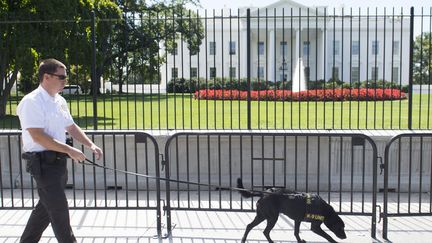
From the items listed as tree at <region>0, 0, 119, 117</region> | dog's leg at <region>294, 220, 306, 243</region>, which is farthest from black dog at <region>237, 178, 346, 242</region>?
tree at <region>0, 0, 119, 117</region>

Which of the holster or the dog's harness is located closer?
the holster

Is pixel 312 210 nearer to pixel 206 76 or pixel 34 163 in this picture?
pixel 34 163

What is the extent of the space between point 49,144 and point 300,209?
2538 millimetres

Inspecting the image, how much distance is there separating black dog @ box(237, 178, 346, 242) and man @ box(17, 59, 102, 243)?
196 cm

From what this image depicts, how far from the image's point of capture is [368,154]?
8148 millimetres

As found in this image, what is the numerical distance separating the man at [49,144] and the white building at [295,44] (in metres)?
3.62

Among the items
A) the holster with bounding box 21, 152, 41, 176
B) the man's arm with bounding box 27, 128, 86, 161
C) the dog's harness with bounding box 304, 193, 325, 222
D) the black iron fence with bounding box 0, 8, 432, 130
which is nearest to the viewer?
the man's arm with bounding box 27, 128, 86, 161

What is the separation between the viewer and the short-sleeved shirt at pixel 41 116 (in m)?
4.39

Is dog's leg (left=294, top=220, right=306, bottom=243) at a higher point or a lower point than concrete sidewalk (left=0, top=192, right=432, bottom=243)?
higher

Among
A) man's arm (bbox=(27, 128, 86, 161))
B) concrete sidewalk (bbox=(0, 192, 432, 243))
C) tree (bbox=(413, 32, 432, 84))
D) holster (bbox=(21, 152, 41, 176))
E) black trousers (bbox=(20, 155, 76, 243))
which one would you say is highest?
tree (bbox=(413, 32, 432, 84))

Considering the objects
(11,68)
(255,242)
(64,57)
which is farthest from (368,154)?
(11,68)

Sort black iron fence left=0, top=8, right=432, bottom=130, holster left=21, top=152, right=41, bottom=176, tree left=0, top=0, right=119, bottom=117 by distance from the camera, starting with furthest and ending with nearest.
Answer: tree left=0, top=0, right=119, bottom=117 → black iron fence left=0, top=8, right=432, bottom=130 → holster left=21, top=152, right=41, bottom=176

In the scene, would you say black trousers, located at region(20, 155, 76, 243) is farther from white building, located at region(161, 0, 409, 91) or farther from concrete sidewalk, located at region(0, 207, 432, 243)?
white building, located at region(161, 0, 409, 91)

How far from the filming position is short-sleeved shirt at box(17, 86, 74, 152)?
4.39 m
